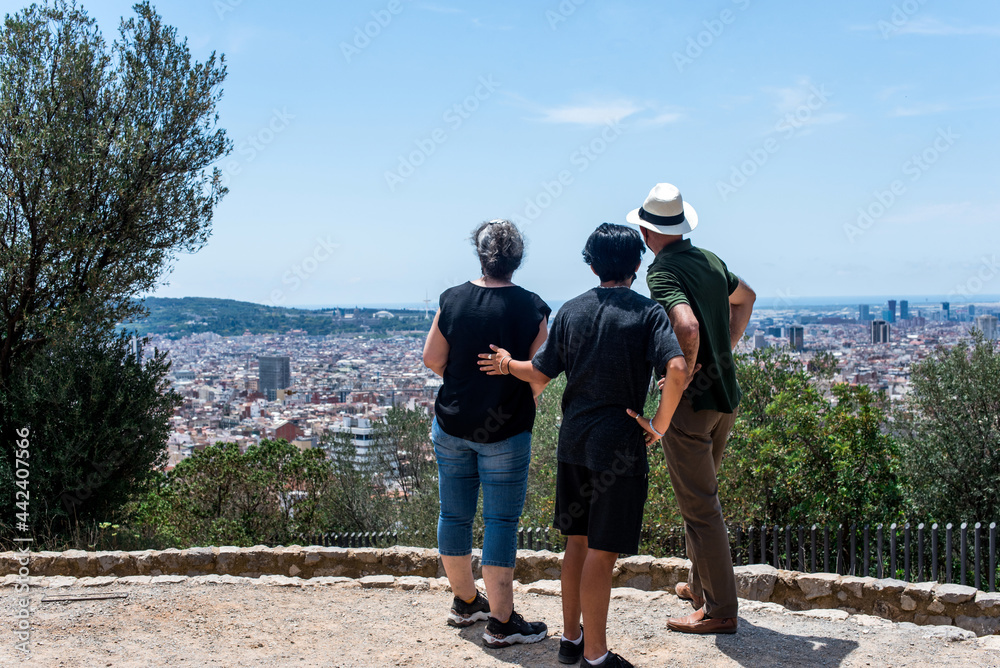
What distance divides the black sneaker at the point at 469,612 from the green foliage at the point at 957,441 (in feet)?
22.0

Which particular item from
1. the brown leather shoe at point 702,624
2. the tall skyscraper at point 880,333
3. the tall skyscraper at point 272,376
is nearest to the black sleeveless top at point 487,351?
the brown leather shoe at point 702,624

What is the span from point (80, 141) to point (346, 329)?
174 feet

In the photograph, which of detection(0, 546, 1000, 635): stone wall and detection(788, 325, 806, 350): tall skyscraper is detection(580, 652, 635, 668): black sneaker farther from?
detection(788, 325, 806, 350): tall skyscraper

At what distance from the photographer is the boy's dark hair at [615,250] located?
329 centimetres

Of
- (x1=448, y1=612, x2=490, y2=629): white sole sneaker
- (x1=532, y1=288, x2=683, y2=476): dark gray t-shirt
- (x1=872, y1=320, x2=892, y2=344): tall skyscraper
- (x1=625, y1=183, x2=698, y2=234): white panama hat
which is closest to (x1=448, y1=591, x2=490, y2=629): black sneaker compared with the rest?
→ (x1=448, y1=612, x2=490, y2=629): white sole sneaker

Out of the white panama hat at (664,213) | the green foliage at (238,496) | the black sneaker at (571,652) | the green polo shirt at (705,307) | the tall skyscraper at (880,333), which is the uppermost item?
the tall skyscraper at (880,333)

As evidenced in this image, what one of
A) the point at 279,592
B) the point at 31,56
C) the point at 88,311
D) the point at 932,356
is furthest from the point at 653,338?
the point at 932,356

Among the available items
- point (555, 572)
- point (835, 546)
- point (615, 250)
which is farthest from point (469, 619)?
point (835, 546)

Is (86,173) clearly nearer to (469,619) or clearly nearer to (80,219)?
(80,219)

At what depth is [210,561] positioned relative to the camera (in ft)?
19.3

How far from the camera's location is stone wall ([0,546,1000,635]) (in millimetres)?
4246

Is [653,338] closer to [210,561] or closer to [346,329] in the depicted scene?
[210,561]

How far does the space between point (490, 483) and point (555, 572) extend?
1973 millimetres

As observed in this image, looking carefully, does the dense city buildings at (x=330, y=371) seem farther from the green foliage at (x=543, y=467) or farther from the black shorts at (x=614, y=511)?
the black shorts at (x=614, y=511)
